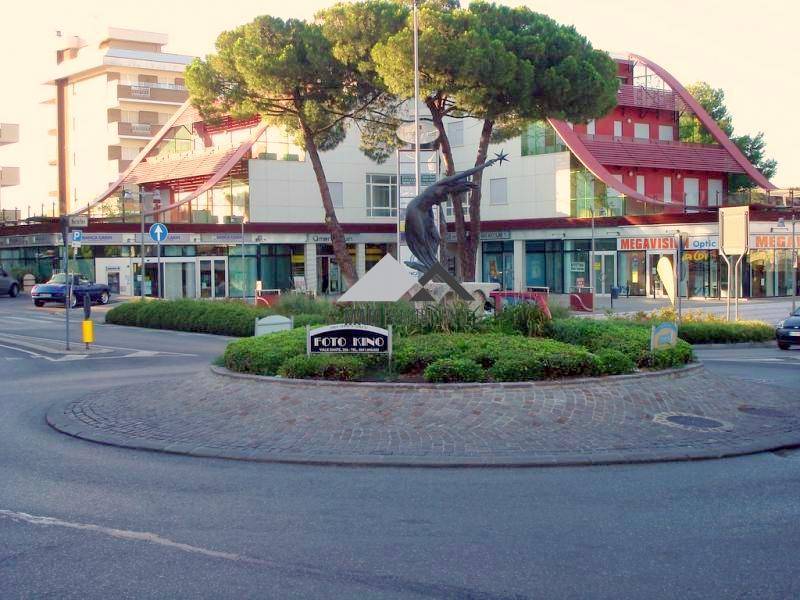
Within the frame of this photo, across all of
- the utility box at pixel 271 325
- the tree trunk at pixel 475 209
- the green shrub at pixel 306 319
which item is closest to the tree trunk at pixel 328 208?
the tree trunk at pixel 475 209

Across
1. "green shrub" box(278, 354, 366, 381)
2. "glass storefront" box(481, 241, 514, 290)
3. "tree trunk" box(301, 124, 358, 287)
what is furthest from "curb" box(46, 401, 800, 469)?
"glass storefront" box(481, 241, 514, 290)

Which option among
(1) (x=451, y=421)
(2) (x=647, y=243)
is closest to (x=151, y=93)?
(2) (x=647, y=243)

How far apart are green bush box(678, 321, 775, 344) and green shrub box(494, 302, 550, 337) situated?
39.6 ft

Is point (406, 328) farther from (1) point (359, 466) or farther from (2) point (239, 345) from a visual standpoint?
(1) point (359, 466)

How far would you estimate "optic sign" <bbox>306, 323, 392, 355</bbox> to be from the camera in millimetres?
13219

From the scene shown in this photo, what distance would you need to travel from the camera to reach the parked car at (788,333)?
2470cm

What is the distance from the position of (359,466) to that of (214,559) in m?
3.40

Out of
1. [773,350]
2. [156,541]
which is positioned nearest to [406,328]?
[156,541]

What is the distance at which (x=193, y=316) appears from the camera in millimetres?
28609

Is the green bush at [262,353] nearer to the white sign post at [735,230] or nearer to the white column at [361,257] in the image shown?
the white sign post at [735,230]

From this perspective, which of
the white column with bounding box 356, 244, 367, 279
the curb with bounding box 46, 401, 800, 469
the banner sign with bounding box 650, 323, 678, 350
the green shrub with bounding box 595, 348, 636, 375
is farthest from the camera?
the white column with bounding box 356, 244, 367, 279

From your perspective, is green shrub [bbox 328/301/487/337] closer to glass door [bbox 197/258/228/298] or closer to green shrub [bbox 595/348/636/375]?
green shrub [bbox 595/348/636/375]

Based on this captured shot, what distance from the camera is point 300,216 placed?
2144 inches

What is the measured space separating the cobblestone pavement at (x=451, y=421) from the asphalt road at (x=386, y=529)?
455 millimetres
